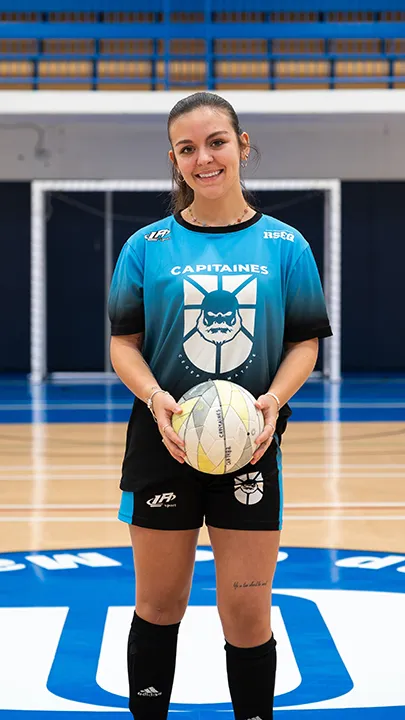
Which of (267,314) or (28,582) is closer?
(267,314)

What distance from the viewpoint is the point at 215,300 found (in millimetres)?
2170

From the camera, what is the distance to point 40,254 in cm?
1370

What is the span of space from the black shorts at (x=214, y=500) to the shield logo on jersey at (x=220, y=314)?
23 cm

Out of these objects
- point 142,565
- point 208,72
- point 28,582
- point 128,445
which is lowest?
point 28,582

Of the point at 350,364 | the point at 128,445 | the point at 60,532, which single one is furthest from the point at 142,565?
the point at 350,364

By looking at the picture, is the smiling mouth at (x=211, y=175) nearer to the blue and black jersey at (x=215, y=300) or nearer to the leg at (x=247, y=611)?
the blue and black jersey at (x=215, y=300)

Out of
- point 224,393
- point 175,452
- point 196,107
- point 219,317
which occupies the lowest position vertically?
point 175,452

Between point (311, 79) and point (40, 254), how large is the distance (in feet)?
13.7

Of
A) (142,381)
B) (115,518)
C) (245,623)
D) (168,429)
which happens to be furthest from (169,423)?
(115,518)

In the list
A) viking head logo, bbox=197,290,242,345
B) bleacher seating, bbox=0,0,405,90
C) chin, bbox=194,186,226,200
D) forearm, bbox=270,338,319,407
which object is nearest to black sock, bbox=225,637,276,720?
forearm, bbox=270,338,319,407

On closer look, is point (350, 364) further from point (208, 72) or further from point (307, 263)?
point (307, 263)

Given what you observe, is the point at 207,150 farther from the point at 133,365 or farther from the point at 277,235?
the point at 133,365

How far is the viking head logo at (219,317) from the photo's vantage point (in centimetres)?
217

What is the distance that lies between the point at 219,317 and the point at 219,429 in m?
0.24
